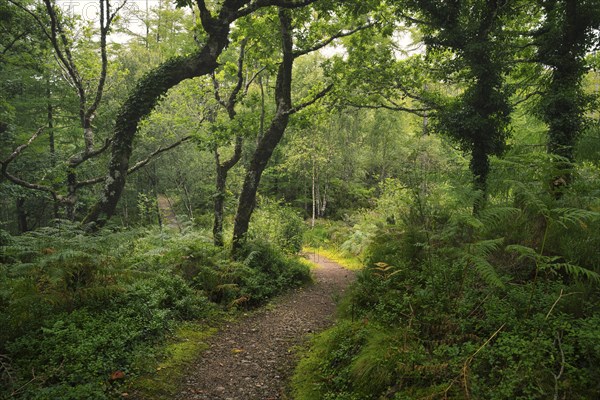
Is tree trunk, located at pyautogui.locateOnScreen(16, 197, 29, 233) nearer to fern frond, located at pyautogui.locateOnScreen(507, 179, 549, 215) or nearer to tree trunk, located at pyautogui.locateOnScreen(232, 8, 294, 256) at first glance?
tree trunk, located at pyautogui.locateOnScreen(232, 8, 294, 256)

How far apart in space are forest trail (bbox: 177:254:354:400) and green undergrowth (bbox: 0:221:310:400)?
333 millimetres

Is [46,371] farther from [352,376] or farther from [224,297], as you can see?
Answer: [224,297]

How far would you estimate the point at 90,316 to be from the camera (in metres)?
4.77

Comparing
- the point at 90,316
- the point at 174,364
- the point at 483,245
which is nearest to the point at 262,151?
the point at 90,316

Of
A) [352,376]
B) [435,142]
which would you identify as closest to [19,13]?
[352,376]

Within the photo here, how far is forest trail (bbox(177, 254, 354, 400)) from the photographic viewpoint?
442 cm

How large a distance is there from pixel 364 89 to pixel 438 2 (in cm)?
309

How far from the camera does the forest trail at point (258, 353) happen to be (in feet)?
14.5

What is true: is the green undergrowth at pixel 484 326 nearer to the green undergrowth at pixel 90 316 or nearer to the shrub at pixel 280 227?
the green undergrowth at pixel 90 316

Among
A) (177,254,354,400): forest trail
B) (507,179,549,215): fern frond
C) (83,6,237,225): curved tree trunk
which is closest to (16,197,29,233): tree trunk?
(83,6,237,225): curved tree trunk

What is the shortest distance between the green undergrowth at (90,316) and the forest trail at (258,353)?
1.09 ft

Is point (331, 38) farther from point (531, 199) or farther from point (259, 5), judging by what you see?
point (531, 199)

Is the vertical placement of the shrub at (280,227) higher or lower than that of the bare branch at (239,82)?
lower

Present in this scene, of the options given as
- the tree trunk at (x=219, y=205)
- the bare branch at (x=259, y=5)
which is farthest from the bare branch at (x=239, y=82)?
the bare branch at (x=259, y=5)
